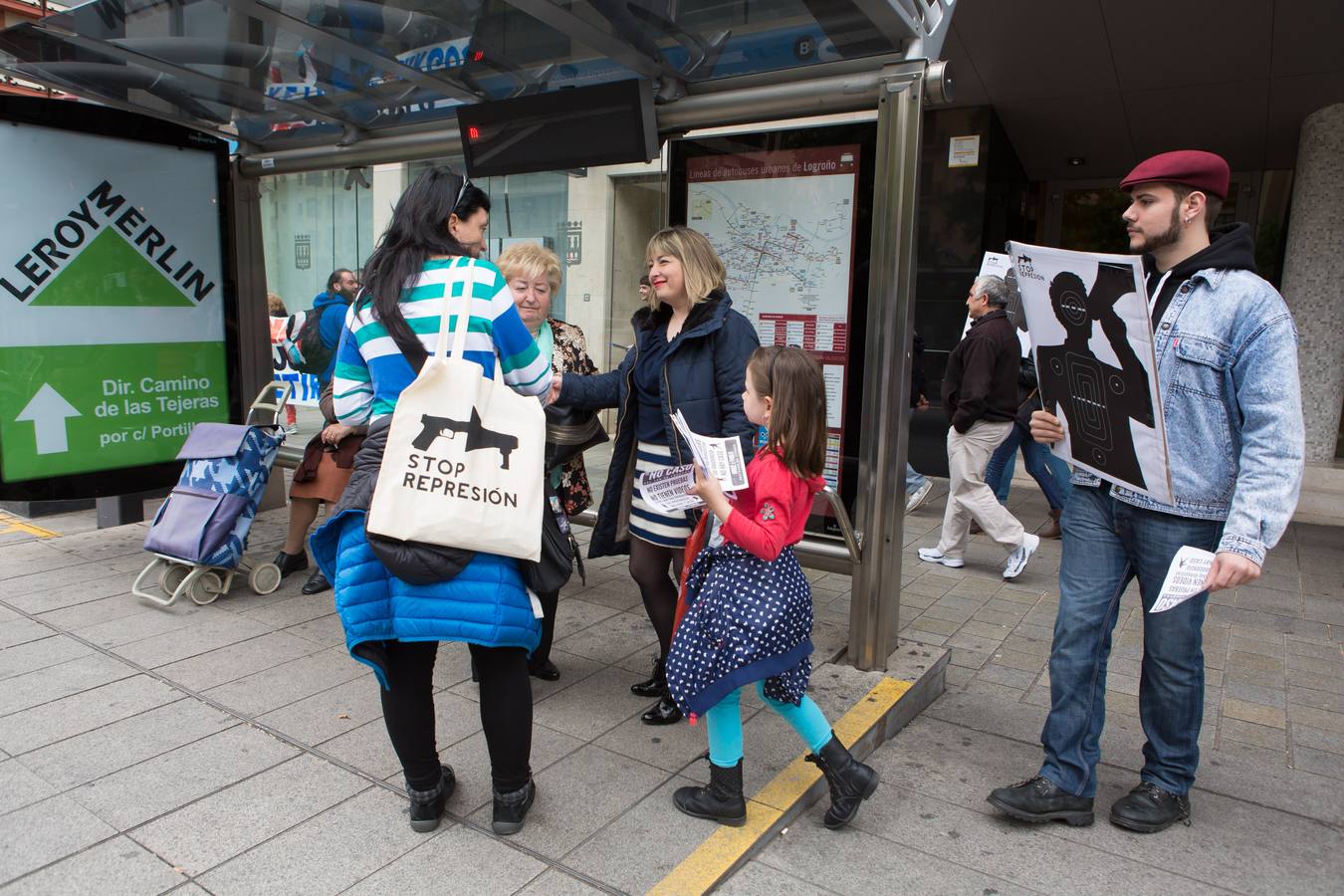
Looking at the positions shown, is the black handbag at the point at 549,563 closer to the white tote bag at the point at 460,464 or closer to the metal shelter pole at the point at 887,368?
the white tote bag at the point at 460,464

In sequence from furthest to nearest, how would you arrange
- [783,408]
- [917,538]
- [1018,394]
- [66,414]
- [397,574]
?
[917,538] → [1018,394] → [66,414] → [783,408] → [397,574]

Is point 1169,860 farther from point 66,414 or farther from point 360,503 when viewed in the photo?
point 66,414

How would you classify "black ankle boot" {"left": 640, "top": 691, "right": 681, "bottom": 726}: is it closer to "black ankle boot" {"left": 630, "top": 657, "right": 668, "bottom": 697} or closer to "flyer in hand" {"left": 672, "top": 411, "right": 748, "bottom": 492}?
"black ankle boot" {"left": 630, "top": 657, "right": 668, "bottom": 697}

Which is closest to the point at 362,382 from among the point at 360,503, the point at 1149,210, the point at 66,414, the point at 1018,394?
the point at 360,503

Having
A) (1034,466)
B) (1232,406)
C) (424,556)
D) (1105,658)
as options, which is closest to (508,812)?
(424,556)

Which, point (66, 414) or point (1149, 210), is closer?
point (1149, 210)

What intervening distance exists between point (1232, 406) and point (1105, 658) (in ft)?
2.79

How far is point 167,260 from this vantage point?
5.50 meters

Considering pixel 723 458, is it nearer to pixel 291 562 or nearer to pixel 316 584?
pixel 316 584

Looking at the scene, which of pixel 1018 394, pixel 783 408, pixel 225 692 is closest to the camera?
pixel 783 408

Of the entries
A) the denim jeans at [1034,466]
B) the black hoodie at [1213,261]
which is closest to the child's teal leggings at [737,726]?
the black hoodie at [1213,261]

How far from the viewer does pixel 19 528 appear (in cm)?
624

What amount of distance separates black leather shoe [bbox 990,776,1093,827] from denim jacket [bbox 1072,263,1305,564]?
92 centimetres

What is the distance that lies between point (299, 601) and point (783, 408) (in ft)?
10.8
